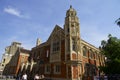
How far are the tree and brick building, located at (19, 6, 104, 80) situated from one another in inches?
175

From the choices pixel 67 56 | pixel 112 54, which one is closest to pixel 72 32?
pixel 67 56

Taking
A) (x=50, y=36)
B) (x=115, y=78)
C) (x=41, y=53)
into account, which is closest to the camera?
(x=115, y=78)

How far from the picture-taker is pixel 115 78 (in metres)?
17.7

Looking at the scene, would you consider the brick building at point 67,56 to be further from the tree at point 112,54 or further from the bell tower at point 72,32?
the tree at point 112,54

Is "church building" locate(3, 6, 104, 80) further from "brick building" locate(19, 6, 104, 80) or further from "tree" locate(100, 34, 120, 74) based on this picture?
"tree" locate(100, 34, 120, 74)

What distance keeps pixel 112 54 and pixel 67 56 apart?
9119 millimetres

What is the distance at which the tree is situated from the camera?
1014 inches

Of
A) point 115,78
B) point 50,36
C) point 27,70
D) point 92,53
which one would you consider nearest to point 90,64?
point 92,53

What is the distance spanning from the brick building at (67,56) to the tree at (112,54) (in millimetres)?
4439

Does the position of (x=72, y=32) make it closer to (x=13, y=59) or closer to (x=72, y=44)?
(x=72, y=44)

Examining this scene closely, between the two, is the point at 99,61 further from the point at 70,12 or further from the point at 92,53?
the point at 70,12

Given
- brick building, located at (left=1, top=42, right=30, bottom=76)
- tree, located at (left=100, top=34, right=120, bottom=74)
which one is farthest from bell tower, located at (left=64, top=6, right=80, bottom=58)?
brick building, located at (left=1, top=42, right=30, bottom=76)

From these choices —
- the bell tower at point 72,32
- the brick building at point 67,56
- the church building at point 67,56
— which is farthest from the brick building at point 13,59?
the bell tower at point 72,32

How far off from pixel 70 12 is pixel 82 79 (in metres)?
14.9
